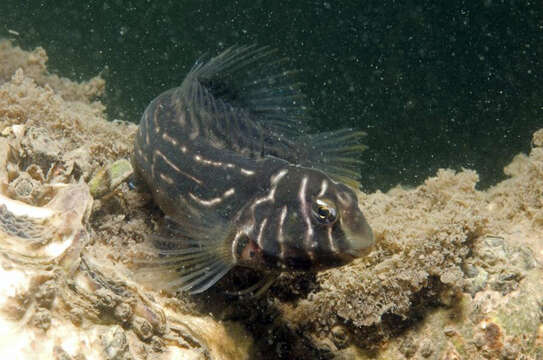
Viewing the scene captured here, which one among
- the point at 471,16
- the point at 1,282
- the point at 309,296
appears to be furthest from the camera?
the point at 471,16

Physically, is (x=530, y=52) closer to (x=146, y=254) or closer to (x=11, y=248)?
(x=146, y=254)

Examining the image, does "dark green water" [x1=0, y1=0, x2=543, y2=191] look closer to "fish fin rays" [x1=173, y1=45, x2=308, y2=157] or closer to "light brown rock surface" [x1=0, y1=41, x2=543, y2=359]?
"fish fin rays" [x1=173, y1=45, x2=308, y2=157]

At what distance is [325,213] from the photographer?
3107mm

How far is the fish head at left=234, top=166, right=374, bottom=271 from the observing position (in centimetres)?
309

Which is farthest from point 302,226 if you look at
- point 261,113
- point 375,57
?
point 375,57

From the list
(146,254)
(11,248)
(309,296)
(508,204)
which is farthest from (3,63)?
(508,204)

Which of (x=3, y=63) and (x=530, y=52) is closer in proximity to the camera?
(x=3, y=63)

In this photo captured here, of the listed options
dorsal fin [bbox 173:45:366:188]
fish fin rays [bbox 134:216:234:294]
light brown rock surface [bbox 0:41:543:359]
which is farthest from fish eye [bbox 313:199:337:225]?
dorsal fin [bbox 173:45:366:188]

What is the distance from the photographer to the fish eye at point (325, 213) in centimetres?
310

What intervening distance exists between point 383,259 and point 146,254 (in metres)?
2.14

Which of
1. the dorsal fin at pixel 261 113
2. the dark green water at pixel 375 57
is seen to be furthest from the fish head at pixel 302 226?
the dark green water at pixel 375 57

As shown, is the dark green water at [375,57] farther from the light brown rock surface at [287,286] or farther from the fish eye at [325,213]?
the fish eye at [325,213]

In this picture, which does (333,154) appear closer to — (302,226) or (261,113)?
(261,113)

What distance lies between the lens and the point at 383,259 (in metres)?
3.57
